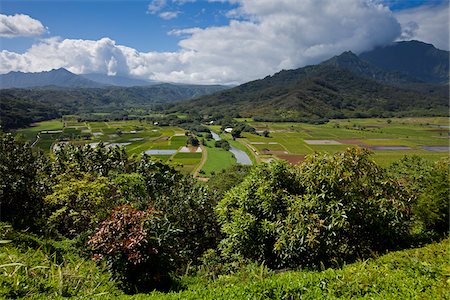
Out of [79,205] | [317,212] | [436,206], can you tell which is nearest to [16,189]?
[79,205]

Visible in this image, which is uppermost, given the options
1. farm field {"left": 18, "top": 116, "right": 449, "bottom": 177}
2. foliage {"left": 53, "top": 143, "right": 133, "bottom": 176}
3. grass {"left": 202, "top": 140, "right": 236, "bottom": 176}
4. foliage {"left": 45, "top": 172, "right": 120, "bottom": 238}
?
foliage {"left": 53, "top": 143, "right": 133, "bottom": 176}

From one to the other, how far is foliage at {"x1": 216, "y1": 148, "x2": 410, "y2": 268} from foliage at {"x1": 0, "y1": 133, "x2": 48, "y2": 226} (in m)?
7.77

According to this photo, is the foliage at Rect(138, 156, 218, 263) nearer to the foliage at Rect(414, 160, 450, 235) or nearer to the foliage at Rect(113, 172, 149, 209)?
the foliage at Rect(113, 172, 149, 209)

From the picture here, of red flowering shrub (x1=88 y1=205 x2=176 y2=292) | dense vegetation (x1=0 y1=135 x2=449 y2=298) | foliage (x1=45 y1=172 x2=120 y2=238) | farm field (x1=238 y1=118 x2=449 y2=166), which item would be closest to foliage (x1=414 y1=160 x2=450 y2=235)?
dense vegetation (x1=0 y1=135 x2=449 y2=298)

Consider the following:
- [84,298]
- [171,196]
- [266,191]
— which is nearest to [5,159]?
[171,196]

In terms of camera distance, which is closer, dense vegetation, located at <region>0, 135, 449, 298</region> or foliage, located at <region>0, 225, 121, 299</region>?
foliage, located at <region>0, 225, 121, 299</region>

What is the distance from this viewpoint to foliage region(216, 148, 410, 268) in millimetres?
7883

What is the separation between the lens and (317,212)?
809 centimetres

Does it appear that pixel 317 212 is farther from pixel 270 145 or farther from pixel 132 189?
pixel 270 145

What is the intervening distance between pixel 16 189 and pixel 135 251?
758cm

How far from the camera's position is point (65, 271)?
20.4 ft

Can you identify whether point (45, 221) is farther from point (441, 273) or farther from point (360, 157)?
point (441, 273)

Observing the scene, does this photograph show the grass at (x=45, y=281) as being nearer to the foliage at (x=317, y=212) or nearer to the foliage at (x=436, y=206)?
the foliage at (x=317, y=212)

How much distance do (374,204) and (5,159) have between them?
1481 cm
